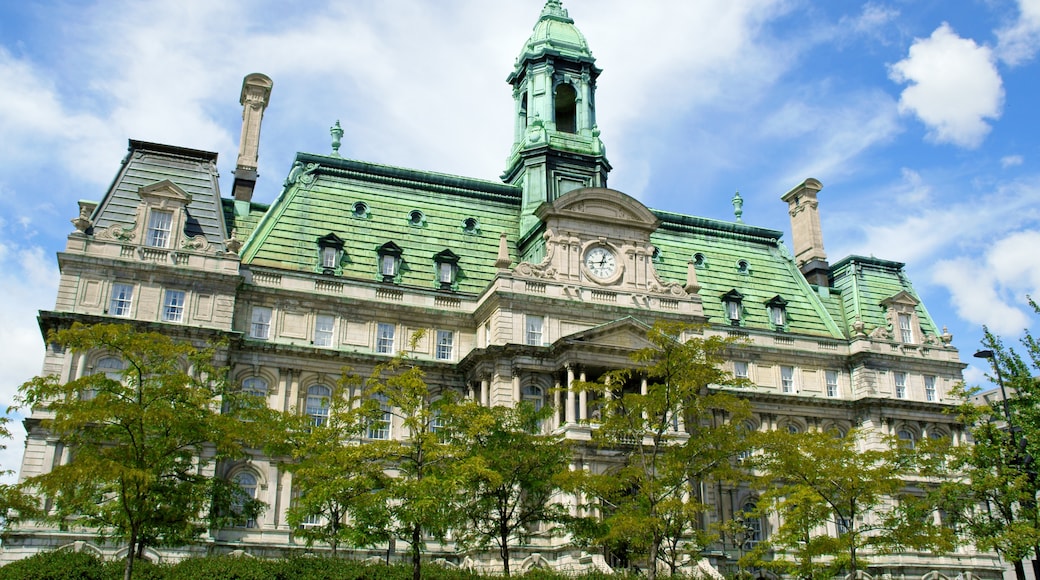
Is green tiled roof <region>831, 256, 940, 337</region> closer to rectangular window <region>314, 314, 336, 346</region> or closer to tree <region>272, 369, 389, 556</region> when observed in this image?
rectangular window <region>314, 314, 336, 346</region>

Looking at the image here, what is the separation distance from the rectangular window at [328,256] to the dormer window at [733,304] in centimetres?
2390

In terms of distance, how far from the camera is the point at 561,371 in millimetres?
49875

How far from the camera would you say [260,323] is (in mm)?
50188

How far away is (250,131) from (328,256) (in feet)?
37.8

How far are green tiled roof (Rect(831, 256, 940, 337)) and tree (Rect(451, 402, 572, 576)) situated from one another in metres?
31.9

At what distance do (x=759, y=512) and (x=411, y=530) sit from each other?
49.5 ft

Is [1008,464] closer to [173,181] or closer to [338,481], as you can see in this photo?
[338,481]

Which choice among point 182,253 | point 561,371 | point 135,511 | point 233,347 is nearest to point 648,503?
point 561,371

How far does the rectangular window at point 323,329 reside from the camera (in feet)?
167

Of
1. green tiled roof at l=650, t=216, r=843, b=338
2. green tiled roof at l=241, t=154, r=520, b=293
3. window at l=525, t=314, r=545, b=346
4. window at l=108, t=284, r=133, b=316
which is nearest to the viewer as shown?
window at l=108, t=284, r=133, b=316

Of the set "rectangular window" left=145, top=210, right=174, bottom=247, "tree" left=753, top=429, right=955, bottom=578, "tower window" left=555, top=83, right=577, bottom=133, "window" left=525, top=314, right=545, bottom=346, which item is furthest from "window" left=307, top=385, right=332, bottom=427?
"tower window" left=555, top=83, right=577, bottom=133

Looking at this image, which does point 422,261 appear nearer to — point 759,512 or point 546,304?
point 546,304

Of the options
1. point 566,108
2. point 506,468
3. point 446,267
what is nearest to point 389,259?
point 446,267

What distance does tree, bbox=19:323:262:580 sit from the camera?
2917 centimetres
